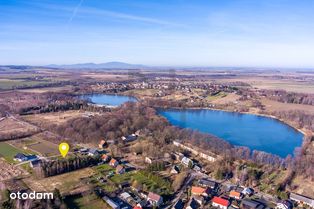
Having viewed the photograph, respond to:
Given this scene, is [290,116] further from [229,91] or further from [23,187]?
[23,187]

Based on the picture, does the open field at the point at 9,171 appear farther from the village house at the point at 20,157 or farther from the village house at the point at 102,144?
the village house at the point at 102,144

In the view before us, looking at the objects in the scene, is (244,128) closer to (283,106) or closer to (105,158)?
(283,106)

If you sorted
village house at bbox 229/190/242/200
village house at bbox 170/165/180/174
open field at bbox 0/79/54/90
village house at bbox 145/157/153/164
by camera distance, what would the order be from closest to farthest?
village house at bbox 229/190/242/200, village house at bbox 170/165/180/174, village house at bbox 145/157/153/164, open field at bbox 0/79/54/90

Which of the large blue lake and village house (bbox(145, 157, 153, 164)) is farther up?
village house (bbox(145, 157, 153, 164))

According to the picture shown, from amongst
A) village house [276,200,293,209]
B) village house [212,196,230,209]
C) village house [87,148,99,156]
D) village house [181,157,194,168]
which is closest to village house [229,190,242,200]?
village house [212,196,230,209]

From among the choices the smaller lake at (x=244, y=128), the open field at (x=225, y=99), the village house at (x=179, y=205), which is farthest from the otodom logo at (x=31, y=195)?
the open field at (x=225, y=99)

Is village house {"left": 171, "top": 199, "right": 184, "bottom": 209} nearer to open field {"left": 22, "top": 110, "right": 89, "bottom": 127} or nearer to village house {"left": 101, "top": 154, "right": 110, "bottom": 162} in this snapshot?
village house {"left": 101, "top": 154, "right": 110, "bottom": 162}

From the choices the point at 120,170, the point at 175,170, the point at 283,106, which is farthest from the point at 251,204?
the point at 283,106
